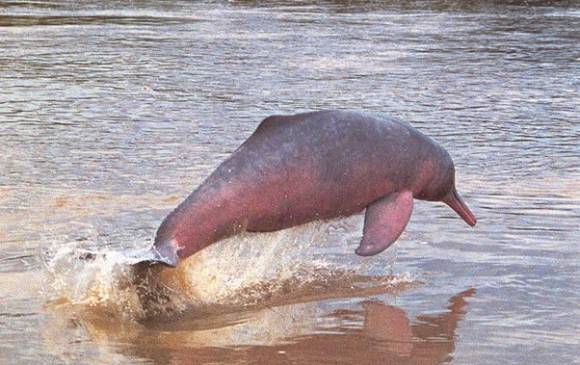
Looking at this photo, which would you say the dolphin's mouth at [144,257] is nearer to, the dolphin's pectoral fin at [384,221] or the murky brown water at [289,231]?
the murky brown water at [289,231]

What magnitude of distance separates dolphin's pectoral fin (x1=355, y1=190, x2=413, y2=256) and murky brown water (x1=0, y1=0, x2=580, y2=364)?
33 centimetres

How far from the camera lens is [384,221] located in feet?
27.0

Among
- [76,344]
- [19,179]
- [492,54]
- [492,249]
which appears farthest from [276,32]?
[76,344]

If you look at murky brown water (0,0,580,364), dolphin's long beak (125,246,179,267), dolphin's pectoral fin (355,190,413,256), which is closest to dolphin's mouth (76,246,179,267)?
dolphin's long beak (125,246,179,267)

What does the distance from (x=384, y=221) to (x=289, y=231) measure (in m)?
0.67

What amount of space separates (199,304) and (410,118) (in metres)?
7.25

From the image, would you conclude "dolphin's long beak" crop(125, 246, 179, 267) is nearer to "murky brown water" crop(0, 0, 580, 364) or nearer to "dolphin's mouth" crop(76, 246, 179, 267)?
"dolphin's mouth" crop(76, 246, 179, 267)

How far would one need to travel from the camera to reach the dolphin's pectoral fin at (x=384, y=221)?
8.09 meters

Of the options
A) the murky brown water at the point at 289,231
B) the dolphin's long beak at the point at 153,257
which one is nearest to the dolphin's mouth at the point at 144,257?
the dolphin's long beak at the point at 153,257

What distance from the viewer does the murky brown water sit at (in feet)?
24.0

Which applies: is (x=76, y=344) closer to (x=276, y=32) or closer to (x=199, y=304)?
(x=199, y=304)

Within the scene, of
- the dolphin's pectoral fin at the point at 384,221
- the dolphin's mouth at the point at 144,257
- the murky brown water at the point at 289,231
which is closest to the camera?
the dolphin's mouth at the point at 144,257

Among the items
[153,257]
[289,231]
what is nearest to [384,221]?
[289,231]

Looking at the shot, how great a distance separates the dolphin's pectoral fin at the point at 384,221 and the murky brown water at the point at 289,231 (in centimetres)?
33
